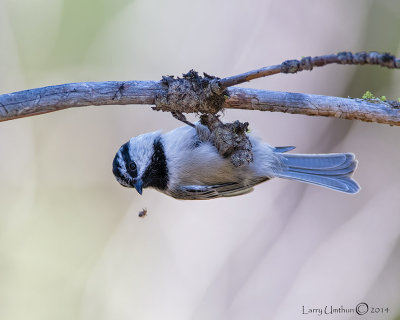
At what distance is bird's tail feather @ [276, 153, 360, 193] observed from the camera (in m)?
4.20

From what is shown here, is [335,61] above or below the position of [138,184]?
above

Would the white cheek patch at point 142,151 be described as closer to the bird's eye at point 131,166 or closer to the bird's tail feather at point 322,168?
the bird's eye at point 131,166

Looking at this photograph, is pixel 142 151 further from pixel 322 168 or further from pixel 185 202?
pixel 185 202

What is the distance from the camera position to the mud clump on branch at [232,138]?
123 inches

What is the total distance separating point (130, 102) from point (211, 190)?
1.40 m

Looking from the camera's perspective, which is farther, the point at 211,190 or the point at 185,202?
the point at 185,202

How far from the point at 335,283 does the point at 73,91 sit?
11.6 feet

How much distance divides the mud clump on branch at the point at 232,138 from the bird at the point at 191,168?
0.42 meters

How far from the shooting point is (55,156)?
21.3 feet

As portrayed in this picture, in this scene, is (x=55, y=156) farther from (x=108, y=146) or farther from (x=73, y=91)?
(x=73, y=91)

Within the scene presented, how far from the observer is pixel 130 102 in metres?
2.78

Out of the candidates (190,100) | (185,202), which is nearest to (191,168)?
(190,100)

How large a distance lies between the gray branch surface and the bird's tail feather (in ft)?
4.89

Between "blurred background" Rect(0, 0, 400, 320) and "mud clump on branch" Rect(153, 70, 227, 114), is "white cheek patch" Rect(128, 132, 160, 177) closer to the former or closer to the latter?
"mud clump on branch" Rect(153, 70, 227, 114)
